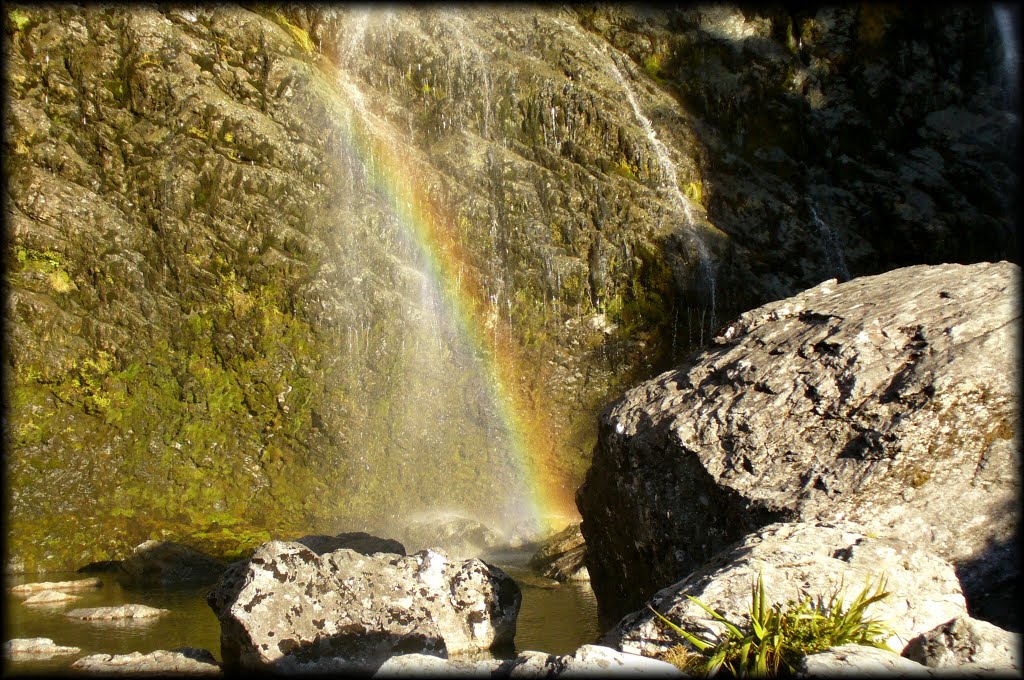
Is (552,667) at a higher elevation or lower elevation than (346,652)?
higher

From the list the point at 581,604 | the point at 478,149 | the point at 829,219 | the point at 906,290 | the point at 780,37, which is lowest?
the point at 581,604

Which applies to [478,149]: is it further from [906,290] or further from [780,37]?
[906,290]

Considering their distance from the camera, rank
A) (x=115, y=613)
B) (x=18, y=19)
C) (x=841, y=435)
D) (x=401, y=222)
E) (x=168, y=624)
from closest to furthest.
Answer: (x=841, y=435) < (x=168, y=624) < (x=115, y=613) < (x=18, y=19) < (x=401, y=222)

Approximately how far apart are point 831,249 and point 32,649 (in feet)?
73.3

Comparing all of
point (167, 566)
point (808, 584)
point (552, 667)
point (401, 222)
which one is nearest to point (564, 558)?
point (167, 566)

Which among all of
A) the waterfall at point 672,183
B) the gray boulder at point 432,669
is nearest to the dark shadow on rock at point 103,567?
the gray boulder at point 432,669

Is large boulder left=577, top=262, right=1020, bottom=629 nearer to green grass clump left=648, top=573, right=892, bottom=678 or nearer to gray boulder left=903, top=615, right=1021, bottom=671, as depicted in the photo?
gray boulder left=903, top=615, right=1021, bottom=671

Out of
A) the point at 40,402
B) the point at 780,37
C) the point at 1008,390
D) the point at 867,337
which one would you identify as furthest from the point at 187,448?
the point at 780,37

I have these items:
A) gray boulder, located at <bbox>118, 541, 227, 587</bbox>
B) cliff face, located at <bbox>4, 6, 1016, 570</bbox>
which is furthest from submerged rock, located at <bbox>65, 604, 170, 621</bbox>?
cliff face, located at <bbox>4, 6, 1016, 570</bbox>

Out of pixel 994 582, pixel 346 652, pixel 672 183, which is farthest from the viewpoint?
pixel 672 183

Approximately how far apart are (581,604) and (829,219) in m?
17.4

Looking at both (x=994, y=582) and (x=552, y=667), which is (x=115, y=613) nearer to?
(x=552, y=667)

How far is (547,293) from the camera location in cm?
2141

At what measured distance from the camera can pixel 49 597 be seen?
11633 mm
